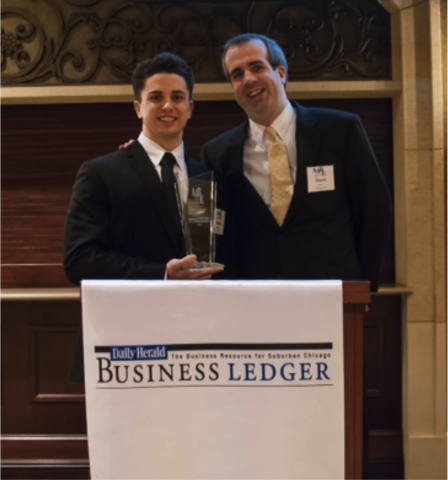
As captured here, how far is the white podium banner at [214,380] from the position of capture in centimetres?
142

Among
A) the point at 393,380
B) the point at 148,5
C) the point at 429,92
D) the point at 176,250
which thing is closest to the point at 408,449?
the point at 393,380

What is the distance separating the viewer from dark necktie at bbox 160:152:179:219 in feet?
6.39

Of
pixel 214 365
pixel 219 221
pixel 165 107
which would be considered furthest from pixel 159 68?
pixel 214 365

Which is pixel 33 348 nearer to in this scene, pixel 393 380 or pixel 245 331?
pixel 393 380

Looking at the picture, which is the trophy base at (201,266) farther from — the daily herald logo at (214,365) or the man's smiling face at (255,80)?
the man's smiling face at (255,80)

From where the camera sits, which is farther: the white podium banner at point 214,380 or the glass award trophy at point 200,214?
the glass award trophy at point 200,214

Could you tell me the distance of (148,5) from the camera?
10.9 feet

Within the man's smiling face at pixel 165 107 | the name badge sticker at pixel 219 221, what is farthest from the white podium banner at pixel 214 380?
the man's smiling face at pixel 165 107

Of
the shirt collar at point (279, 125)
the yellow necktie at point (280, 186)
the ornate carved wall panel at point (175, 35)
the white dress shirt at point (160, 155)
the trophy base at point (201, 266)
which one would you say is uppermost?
the ornate carved wall panel at point (175, 35)

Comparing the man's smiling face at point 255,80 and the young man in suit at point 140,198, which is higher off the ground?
the man's smiling face at point 255,80

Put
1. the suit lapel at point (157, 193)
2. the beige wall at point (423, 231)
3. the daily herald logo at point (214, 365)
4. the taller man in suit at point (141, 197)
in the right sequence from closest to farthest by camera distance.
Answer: the daily herald logo at point (214, 365)
the taller man in suit at point (141, 197)
the suit lapel at point (157, 193)
the beige wall at point (423, 231)

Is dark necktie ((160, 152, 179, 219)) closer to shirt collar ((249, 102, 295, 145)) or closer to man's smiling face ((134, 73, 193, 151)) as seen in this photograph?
man's smiling face ((134, 73, 193, 151))

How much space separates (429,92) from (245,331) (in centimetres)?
219

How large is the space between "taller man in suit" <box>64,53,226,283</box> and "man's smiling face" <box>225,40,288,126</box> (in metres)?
0.16
